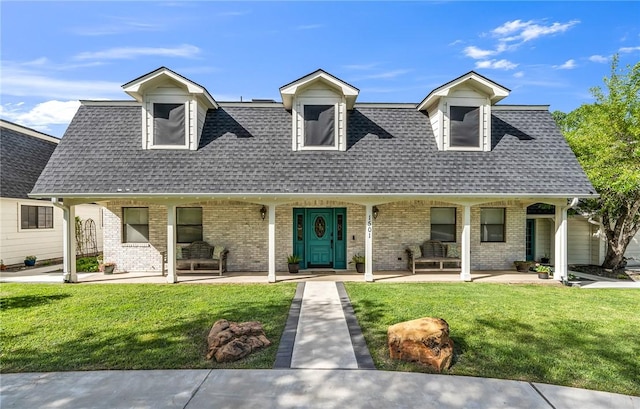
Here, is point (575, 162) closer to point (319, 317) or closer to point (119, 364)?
point (319, 317)

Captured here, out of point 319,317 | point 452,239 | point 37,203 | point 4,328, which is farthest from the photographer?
point 37,203

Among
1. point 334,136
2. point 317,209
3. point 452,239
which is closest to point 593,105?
point 452,239

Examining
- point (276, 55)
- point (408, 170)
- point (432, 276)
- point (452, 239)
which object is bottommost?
point (432, 276)

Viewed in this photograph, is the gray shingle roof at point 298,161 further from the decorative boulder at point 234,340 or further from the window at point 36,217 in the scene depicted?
the decorative boulder at point 234,340

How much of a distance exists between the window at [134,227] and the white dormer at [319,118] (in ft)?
20.0

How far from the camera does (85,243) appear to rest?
1670 cm

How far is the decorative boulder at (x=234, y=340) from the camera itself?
5.14m

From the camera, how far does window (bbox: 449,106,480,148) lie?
1184 cm

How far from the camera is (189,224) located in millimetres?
12477

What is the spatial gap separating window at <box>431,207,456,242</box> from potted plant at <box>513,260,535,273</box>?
235 centimetres

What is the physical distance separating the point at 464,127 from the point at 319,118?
16.5 feet

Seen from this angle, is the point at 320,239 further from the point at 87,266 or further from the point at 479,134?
the point at 87,266

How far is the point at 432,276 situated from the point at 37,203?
16208 mm

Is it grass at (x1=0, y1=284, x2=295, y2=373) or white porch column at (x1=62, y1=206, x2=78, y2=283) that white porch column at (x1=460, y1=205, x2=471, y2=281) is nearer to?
grass at (x1=0, y1=284, x2=295, y2=373)
